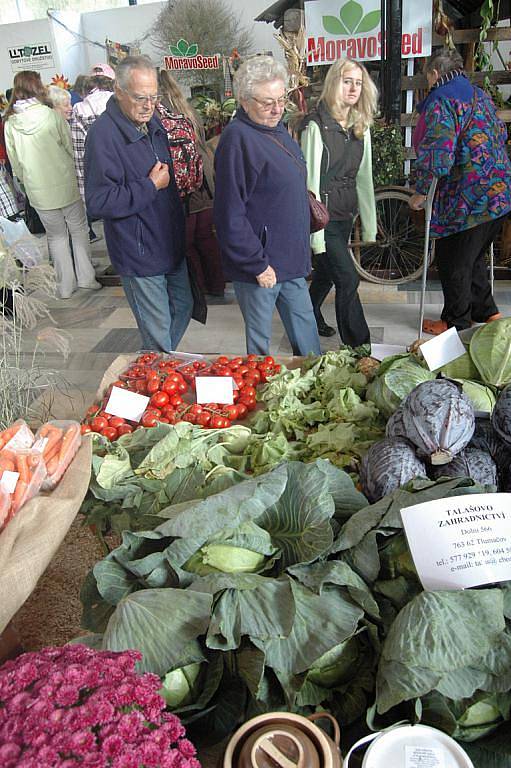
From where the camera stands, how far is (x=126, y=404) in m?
2.01

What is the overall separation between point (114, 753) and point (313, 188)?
9.61 feet

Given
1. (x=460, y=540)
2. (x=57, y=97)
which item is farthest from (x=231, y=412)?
(x=57, y=97)

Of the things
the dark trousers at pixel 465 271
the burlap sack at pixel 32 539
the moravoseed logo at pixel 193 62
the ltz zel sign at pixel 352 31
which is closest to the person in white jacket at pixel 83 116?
the ltz zel sign at pixel 352 31

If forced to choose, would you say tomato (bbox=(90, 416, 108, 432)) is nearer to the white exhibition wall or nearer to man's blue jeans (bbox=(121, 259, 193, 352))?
man's blue jeans (bbox=(121, 259, 193, 352))

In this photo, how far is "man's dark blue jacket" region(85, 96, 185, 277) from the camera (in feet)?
8.07

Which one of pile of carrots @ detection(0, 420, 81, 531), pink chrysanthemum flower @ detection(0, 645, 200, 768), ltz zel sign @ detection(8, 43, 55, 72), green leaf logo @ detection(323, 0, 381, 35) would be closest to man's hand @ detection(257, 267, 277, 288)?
pile of carrots @ detection(0, 420, 81, 531)

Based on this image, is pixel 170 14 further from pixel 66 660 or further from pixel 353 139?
pixel 66 660

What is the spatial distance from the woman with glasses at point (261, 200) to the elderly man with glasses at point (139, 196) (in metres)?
0.35

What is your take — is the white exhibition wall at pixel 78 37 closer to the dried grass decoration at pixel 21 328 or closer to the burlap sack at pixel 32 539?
the dried grass decoration at pixel 21 328

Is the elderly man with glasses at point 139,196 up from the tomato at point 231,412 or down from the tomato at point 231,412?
up

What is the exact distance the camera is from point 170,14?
830 centimetres

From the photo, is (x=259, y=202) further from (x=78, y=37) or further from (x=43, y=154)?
(x=78, y=37)

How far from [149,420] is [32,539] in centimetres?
70

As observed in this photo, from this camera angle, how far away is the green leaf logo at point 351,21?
481 cm
